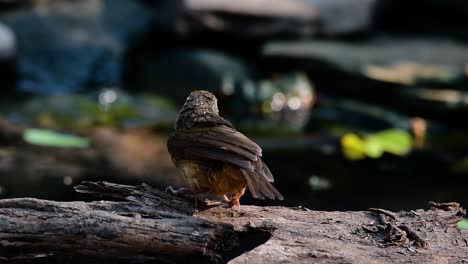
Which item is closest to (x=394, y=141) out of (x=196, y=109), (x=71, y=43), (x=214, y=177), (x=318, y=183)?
(x=318, y=183)

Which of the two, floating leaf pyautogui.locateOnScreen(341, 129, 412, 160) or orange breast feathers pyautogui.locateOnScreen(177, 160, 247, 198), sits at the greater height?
floating leaf pyautogui.locateOnScreen(341, 129, 412, 160)

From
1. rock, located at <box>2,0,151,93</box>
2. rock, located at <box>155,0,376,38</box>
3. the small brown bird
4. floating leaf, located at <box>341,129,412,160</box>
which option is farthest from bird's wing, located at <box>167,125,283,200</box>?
rock, located at <box>155,0,376,38</box>

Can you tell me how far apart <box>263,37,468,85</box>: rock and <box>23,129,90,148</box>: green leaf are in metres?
2.83

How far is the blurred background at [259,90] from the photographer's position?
599 centimetres

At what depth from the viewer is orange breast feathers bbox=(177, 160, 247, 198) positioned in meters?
2.85

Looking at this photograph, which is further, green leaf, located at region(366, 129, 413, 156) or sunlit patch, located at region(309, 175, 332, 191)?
green leaf, located at region(366, 129, 413, 156)

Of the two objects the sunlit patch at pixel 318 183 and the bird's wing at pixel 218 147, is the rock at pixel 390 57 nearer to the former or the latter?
the sunlit patch at pixel 318 183

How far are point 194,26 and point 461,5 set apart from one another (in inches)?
131

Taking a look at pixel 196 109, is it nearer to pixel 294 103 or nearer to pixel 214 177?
pixel 214 177

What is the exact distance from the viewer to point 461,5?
9852 mm

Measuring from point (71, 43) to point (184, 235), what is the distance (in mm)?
6640

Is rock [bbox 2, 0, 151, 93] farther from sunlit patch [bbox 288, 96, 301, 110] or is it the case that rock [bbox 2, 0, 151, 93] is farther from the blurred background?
sunlit patch [bbox 288, 96, 301, 110]

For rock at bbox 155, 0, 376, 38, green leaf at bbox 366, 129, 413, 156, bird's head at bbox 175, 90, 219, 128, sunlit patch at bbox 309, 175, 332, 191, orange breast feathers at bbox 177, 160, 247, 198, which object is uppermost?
rock at bbox 155, 0, 376, 38

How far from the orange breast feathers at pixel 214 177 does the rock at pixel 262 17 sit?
6.06 m
